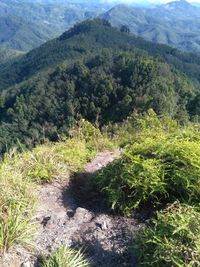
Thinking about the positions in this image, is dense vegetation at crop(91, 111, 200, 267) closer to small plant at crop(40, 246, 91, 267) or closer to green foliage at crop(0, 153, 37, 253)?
small plant at crop(40, 246, 91, 267)

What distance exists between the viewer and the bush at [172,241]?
10.0ft

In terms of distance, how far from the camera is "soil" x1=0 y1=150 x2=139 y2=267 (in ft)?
12.1

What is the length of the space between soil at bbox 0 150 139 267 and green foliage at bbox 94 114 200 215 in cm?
19

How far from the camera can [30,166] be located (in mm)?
4934

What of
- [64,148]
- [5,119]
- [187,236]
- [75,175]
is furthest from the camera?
[5,119]

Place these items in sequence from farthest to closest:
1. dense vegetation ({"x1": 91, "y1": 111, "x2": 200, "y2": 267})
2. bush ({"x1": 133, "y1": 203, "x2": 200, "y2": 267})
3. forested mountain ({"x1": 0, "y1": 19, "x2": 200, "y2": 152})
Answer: forested mountain ({"x1": 0, "y1": 19, "x2": 200, "y2": 152})
dense vegetation ({"x1": 91, "y1": 111, "x2": 200, "y2": 267})
bush ({"x1": 133, "y1": 203, "x2": 200, "y2": 267})

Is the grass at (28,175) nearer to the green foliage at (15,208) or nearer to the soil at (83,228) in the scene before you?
the green foliage at (15,208)

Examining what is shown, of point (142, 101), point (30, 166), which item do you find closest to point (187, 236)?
point (30, 166)

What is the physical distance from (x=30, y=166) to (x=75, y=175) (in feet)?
2.09

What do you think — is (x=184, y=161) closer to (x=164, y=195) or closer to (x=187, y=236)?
(x=164, y=195)

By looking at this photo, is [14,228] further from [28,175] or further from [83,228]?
[28,175]

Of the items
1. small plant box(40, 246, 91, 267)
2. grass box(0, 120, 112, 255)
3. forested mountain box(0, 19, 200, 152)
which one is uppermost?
small plant box(40, 246, 91, 267)

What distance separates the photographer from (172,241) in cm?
316

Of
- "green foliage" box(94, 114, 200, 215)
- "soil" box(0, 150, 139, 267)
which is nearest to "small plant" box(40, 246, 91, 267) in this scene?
"soil" box(0, 150, 139, 267)
